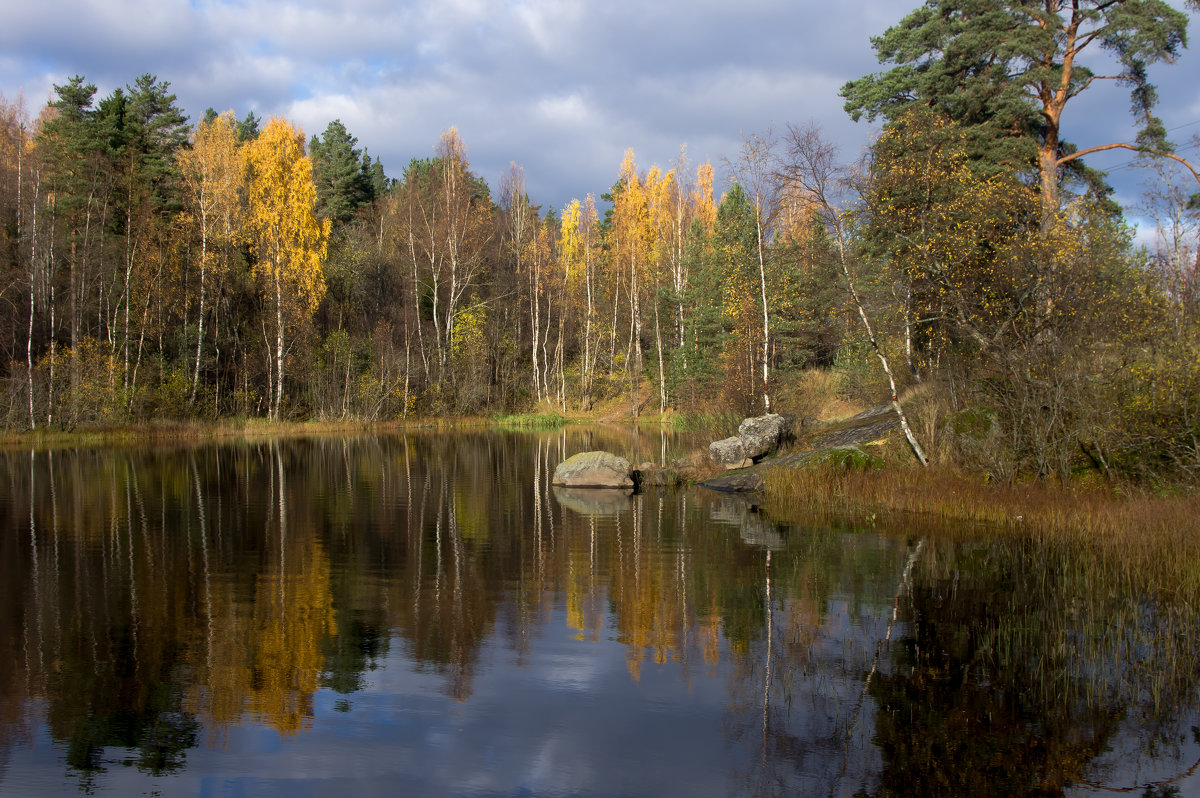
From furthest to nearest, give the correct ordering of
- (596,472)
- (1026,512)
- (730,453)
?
(730,453) → (596,472) → (1026,512)

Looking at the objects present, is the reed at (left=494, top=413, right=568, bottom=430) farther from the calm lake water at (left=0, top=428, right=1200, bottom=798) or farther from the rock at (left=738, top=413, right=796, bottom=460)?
the calm lake water at (left=0, top=428, right=1200, bottom=798)

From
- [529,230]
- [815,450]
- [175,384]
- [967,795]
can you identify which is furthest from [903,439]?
[529,230]

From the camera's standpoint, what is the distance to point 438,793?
19.6ft

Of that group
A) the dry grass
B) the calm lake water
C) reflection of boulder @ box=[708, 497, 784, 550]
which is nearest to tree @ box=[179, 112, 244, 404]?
the calm lake water

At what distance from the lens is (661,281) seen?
55.1 metres

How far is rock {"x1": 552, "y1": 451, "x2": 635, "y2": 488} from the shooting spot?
22734 mm

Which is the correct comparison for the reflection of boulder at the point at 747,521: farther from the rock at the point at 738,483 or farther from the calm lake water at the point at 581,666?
the rock at the point at 738,483

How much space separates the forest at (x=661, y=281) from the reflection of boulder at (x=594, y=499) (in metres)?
6.55

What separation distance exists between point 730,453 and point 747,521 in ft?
21.5

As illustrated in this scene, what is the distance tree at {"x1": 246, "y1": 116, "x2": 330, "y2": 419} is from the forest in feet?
0.50

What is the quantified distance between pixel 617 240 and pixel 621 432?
1805 cm

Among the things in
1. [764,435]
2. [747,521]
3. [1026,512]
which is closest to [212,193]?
[764,435]

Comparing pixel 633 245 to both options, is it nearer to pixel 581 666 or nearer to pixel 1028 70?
pixel 1028 70

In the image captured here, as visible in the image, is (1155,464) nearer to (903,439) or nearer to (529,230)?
(903,439)
